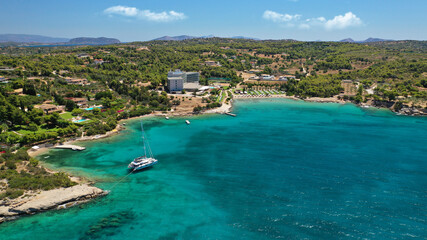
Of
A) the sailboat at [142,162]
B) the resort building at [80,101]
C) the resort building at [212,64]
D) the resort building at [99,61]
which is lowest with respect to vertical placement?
the sailboat at [142,162]

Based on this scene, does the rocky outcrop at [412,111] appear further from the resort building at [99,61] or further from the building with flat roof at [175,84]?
the resort building at [99,61]

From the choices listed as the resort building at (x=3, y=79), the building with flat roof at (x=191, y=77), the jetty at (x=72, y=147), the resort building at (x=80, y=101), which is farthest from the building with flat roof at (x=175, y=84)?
the jetty at (x=72, y=147)

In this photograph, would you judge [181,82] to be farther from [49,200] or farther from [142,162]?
[49,200]

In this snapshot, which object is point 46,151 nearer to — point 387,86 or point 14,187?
point 14,187

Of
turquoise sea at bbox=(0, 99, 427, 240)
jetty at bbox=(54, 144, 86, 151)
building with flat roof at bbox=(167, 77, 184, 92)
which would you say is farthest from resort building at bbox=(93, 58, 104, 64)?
jetty at bbox=(54, 144, 86, 151)

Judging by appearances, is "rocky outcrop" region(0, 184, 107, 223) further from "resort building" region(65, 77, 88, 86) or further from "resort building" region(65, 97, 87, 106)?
"resort building" region(65, 77, 88, 86)

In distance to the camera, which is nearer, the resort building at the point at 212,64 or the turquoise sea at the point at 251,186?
the turquoise sea at the point at 251,186

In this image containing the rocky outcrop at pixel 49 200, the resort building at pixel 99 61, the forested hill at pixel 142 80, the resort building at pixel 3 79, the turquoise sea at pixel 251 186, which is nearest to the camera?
the turquoise sea at pixel 251 186

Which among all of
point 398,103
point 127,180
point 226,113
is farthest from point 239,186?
point 398,103
